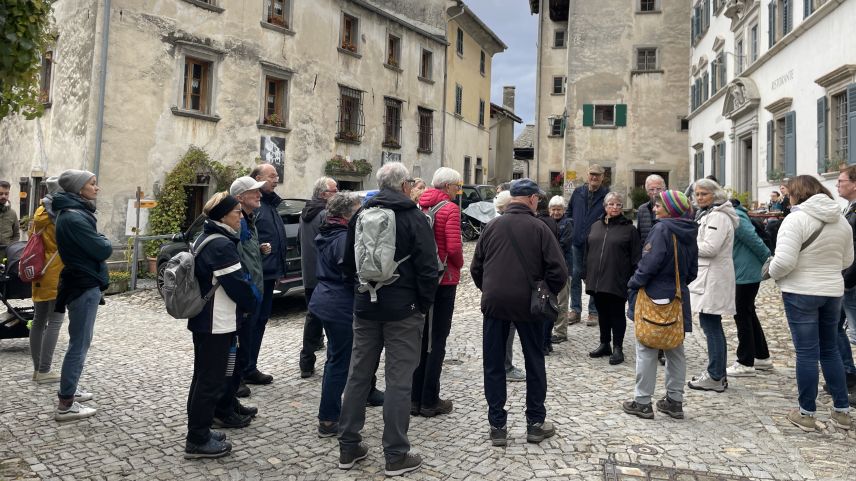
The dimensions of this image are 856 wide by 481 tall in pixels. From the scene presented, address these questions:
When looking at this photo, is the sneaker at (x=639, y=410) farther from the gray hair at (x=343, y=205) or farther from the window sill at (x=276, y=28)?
the window sill at (x=276, y=28)

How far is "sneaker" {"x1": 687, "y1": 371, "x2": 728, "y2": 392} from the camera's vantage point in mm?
5371

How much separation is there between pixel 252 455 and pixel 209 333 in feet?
2.82

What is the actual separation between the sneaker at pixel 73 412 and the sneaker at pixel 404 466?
2441 mm

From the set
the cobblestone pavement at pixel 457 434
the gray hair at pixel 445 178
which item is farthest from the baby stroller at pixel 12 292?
the gray hair at pixel 445 178

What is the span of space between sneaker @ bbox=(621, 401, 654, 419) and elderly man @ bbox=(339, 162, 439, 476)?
185 cm

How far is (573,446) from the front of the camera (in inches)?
162

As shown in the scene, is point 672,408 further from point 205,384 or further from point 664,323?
point 205,384

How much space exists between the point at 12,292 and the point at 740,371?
749cm

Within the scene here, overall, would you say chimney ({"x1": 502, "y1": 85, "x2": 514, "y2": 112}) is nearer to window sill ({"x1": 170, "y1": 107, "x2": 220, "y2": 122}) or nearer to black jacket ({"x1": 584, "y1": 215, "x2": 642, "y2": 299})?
window sill ({"x1": 170, "y1": 107, "x2": 220, "y2": 122})

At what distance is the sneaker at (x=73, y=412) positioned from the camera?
178 inches

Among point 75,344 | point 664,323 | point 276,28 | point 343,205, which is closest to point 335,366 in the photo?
point 343,205

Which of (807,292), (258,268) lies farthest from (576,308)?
(258,268)

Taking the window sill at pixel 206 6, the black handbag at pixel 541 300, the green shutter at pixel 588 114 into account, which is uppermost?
the green shutter at pixel 588 114

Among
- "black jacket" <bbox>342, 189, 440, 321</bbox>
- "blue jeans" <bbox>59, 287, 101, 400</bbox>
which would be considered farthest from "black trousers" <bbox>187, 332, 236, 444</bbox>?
"blue jeans" <bbox>59, 287, 101, 400</bbox>
